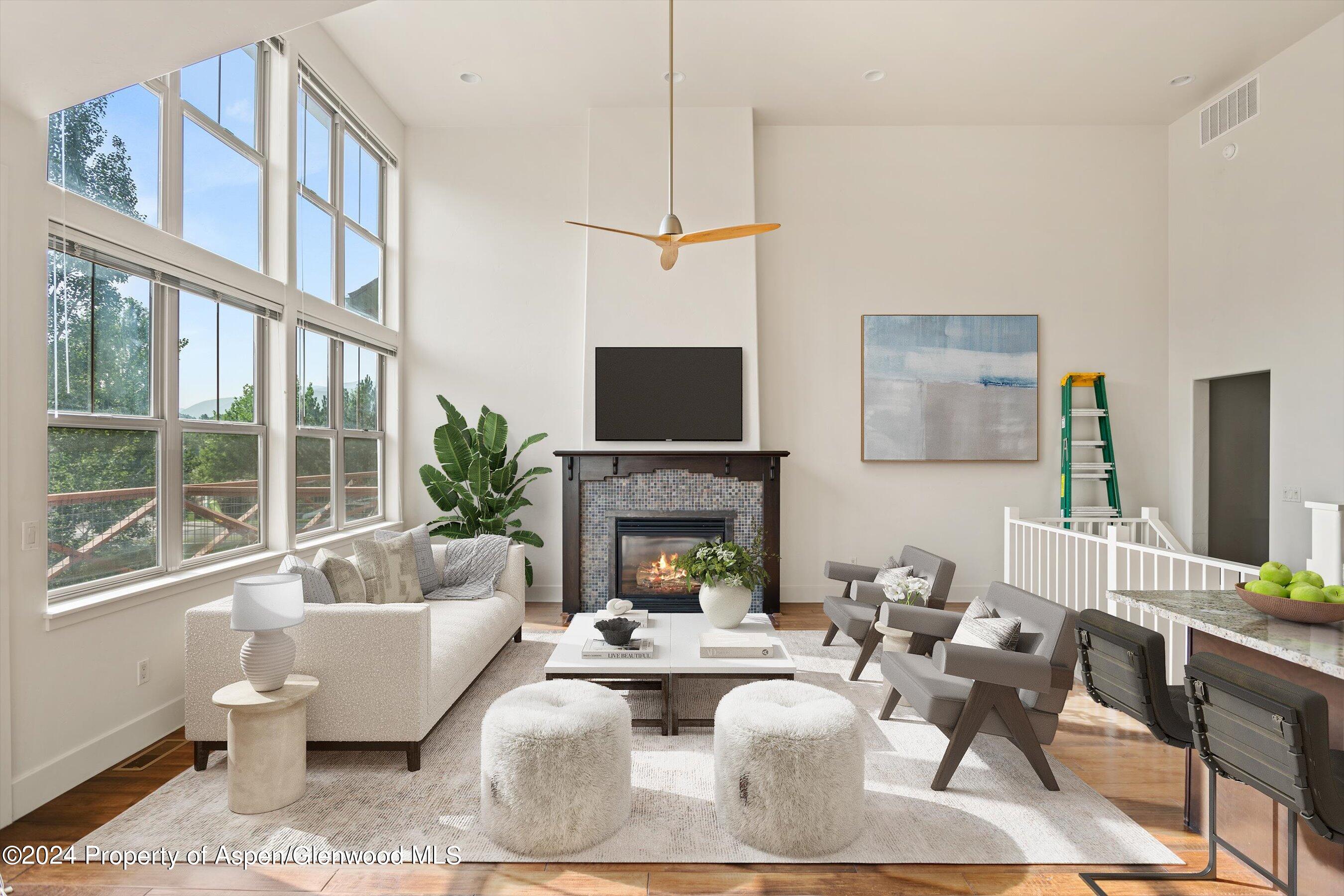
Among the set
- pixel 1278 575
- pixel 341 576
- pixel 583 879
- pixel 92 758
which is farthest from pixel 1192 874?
pixel 92 758

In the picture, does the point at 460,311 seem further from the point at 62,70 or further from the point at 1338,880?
the point at 1338,880

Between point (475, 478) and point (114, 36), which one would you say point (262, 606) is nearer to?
point (114, 36)

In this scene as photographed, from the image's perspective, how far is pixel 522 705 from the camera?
101 inches

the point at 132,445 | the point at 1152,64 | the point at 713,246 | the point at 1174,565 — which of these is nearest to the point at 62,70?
the point at 132,445

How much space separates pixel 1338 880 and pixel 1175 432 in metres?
5.40

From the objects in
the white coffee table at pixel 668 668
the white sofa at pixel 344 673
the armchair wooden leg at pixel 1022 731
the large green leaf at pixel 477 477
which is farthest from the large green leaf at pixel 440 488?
the armchair wooden leg at pixel 1022 731

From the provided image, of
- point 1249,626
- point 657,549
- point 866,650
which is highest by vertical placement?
point 1249,626

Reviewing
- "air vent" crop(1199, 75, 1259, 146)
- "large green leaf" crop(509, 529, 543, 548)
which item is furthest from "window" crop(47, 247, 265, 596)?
"air vent" crop(1199, 75, 1259, 146)

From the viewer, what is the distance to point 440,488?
6.00m

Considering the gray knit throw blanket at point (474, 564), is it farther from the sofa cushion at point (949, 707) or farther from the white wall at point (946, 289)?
the sofa cushion at point (949, 707)

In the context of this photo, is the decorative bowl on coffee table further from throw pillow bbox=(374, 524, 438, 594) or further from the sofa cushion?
throw pillow bbox=(374, 524, 438, 594)

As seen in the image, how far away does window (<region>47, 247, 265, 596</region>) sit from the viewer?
2994 mm

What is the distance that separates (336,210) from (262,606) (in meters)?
3.87

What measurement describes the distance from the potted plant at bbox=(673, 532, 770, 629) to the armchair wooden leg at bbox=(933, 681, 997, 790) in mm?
1342
